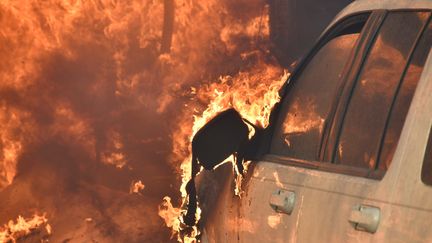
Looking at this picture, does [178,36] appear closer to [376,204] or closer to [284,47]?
[284,47]

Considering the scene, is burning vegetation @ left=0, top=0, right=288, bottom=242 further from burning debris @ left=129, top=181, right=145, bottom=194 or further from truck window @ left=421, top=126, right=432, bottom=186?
truck window @ left=421, top=126, right=432, bottom=186

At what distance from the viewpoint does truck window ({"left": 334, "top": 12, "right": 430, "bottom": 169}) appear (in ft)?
11.0

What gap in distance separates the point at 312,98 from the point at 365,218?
1.27 metres

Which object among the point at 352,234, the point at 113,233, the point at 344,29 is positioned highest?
the point at 344,29

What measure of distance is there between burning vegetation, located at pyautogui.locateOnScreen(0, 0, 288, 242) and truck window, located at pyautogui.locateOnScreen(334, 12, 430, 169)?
14.8 ft

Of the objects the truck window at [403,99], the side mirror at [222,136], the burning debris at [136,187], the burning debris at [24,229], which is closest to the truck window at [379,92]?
the truck window at [403,99]

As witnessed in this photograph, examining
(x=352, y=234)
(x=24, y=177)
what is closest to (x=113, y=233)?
(x=24, y=177)

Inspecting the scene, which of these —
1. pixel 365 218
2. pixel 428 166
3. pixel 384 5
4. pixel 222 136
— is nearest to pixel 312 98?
pixel 222 136

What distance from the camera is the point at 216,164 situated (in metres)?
4.46

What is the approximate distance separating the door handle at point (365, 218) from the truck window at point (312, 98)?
774 mm

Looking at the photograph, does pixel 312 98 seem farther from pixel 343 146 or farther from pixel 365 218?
pixel 365 218

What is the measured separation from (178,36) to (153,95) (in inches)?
→ 49.9

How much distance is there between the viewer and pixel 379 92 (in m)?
3.53

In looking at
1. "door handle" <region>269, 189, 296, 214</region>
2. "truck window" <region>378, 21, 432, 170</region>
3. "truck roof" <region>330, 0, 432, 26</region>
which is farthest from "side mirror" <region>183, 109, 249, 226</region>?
"truck window" <region>378, 21, 432, 170</region>
